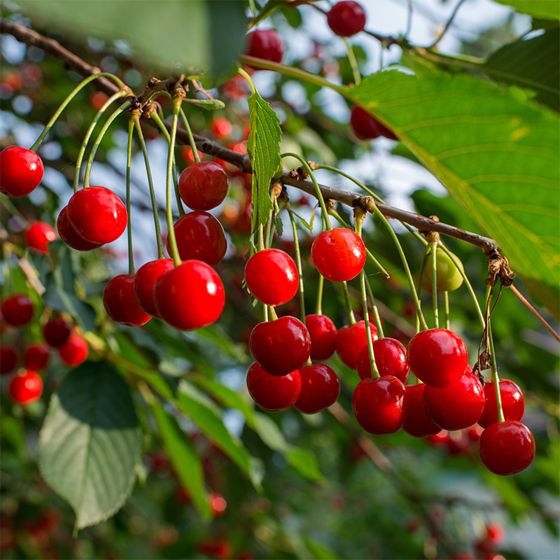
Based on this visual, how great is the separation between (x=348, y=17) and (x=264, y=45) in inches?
8.9

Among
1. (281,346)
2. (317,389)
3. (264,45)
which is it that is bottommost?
(317,389)

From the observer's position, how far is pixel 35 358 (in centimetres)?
241

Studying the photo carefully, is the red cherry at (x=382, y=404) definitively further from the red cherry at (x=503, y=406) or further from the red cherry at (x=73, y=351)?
the red cherry at (x=73, y=351)

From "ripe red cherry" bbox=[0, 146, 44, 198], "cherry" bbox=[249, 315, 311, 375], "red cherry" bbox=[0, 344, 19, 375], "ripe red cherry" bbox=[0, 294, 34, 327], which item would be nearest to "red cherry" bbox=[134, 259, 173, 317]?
"cherry" bbox=[249, 315, 311, 375]

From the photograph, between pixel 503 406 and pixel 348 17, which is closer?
pixel 503 406

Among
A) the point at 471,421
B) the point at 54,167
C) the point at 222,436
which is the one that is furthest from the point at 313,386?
the point at 54,167

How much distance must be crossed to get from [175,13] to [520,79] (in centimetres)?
114

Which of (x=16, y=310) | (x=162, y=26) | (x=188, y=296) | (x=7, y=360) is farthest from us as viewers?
(x=7, y=360)

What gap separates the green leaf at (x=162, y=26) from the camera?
0.44 metres

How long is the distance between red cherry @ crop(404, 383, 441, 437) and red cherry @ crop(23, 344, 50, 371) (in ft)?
5.51

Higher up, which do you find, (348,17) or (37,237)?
(348,17)

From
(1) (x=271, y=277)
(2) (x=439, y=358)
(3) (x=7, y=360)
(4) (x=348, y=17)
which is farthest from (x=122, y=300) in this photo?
(3) (x=7, y=360)

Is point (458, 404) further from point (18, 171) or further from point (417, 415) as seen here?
point (18, 171)

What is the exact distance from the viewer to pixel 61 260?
1.77m
